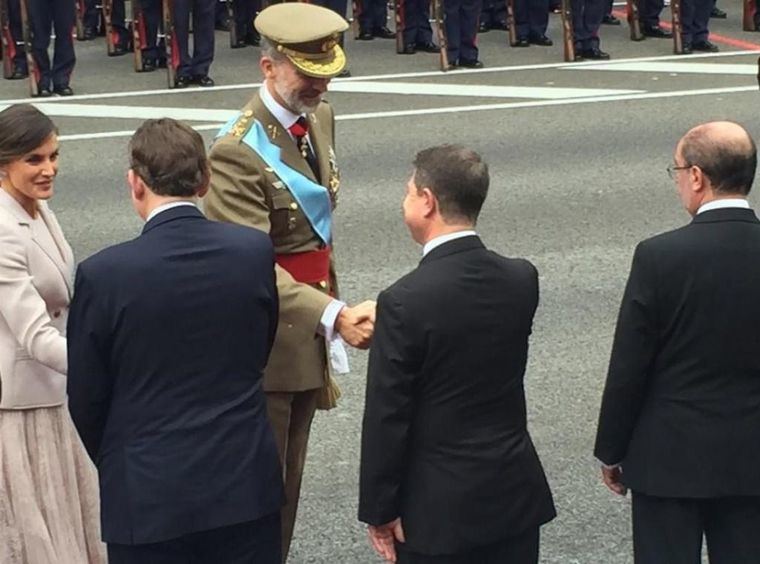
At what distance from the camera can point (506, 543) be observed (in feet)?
14.0

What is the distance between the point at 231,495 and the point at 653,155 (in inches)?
284

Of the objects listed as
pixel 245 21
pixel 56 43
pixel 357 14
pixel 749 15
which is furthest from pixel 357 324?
pixel 749 15

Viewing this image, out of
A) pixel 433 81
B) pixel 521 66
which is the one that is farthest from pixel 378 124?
pixel 521 66

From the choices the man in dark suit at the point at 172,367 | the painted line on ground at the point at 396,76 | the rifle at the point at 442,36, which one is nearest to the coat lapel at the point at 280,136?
the man in dark suit at the point at 172,367

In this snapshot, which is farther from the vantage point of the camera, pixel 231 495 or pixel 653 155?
pixel 653 155

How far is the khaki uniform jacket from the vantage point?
4.93 meters

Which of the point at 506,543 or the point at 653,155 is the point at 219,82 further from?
the point at 506,543

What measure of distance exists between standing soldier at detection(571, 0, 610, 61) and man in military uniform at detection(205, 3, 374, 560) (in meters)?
9.87

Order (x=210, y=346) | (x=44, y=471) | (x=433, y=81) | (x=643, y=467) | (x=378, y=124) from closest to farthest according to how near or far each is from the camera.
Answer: (x=210, y=346) < (x=643, y=467) < (x=44, y=471) < (x=378, y=124) < (x=433, y=81)

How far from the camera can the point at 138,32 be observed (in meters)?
14.7

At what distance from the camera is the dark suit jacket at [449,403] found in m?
4.09

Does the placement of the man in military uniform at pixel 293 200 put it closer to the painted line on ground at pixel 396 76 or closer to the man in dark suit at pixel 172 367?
the man in dark suit at pixel 172 367

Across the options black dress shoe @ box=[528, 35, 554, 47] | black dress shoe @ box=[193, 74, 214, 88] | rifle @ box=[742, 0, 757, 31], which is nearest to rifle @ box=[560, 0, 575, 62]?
black dress shoe @ box=[528, 35, 554, 47]

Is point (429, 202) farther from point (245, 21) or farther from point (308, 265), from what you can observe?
point (245, 21)
